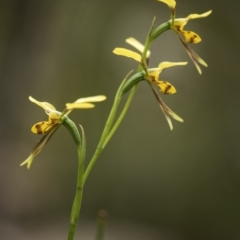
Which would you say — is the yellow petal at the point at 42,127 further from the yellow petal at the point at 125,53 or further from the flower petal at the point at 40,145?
the yellow petal at the point at 125,53

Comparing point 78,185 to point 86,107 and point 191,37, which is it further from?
point 191,37

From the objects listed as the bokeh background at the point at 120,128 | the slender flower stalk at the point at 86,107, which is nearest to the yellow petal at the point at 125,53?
the slender flower stalk at the point at 86,107

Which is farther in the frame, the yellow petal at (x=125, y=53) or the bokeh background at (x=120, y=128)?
the bokeh background at (x=120, y=128)

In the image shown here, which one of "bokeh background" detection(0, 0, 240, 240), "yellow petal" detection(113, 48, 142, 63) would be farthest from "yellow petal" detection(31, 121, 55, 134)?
"bokeh background" detection(0, 0, 240, 240)

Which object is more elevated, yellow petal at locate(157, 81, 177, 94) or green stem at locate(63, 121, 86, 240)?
yellow petal at locate(157, 81, 177, 94)

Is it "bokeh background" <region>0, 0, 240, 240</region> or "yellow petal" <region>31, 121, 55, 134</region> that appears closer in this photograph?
"yellow petal" <region>31, 121, 55, 134</region>

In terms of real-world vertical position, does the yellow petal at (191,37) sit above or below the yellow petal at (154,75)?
above

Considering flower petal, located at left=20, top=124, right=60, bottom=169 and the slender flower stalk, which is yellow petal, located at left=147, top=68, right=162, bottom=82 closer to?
the slender flower stalk

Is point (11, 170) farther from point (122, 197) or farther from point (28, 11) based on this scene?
point (28, 11)
